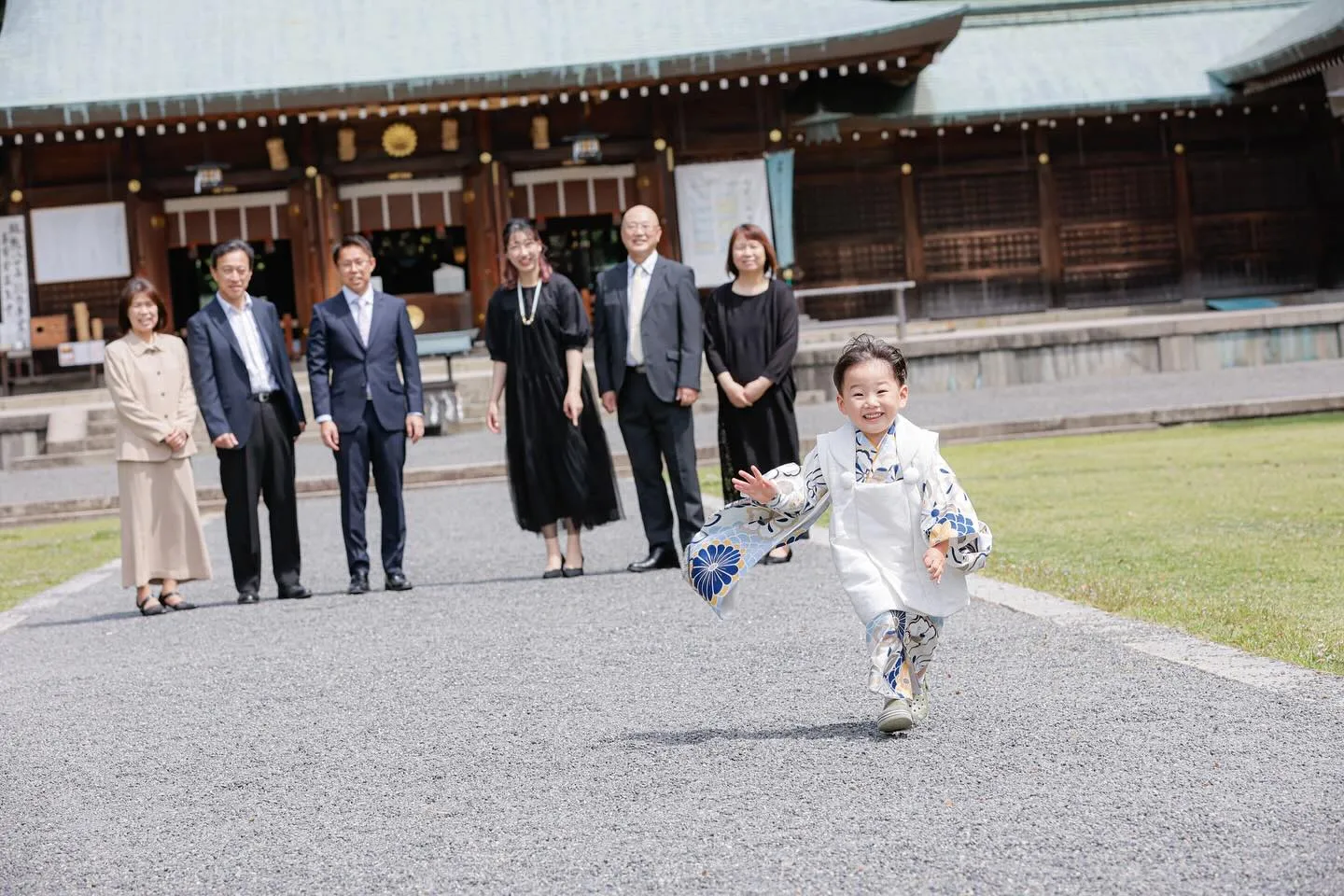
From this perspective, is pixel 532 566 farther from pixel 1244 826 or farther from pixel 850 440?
pixel 1244 826

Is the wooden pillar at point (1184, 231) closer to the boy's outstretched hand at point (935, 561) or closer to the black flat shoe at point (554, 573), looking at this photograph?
the black flat shoe at point (554, 573)

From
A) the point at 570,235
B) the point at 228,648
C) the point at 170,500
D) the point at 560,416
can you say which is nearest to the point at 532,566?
the point at 560,416

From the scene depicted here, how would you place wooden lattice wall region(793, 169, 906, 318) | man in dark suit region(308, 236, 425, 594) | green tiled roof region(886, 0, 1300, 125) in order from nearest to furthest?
man in dark suit region(308, 236, 425, 594) → green tiled roof region(886, 0, 1300, 125) → wooden lattice wall region(793, 169, 906, 318)

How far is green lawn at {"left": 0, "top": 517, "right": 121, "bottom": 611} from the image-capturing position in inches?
424

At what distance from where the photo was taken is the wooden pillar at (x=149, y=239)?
76.1ft

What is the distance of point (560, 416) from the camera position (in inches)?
366

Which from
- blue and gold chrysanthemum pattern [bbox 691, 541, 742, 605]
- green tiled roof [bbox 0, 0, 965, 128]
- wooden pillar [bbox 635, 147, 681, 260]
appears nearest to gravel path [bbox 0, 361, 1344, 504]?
wooden pillar [bbox 635, 147, 681, 260]

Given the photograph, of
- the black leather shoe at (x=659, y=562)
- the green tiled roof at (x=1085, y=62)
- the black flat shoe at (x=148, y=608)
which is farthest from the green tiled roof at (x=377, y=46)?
the black flat shoe at (x=148, y=608)

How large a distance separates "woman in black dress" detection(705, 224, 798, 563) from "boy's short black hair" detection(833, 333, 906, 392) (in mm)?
3850

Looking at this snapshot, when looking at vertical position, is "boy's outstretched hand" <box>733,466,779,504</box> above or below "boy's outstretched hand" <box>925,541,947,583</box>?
above

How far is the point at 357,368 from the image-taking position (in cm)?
925

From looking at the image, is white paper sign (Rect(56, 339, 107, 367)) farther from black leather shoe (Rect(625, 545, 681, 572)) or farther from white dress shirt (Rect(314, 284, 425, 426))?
black leather shoe (Rect(625, 545, 681, 572))

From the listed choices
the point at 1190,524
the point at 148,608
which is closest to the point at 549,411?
the point at 148,608

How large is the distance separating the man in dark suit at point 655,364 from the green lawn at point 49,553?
3.71 metres
